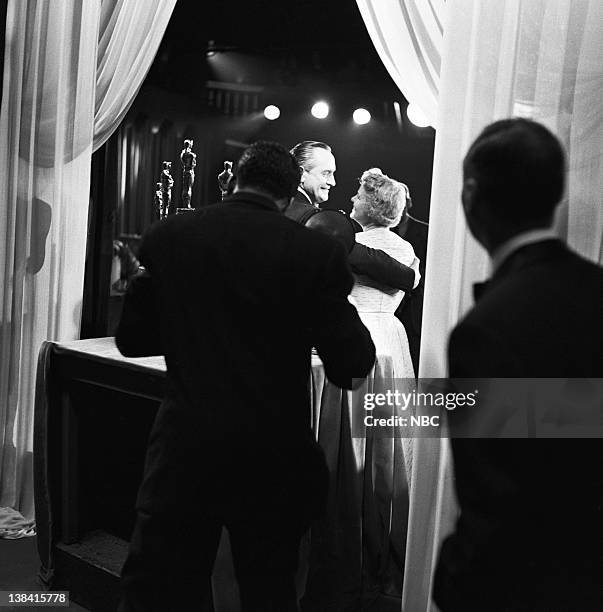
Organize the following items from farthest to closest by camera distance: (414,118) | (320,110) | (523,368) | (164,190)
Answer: (320,110) < (414,118) < (164,190) < (523,368)

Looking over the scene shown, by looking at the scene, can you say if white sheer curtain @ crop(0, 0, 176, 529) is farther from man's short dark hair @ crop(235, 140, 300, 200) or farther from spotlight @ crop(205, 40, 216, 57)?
man's short dark hair @ crop(235, 140, 300, 200)

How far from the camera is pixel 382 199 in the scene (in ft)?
8.07

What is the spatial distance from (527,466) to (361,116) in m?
2.41

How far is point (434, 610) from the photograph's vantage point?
1.74 meters

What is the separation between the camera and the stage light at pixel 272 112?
11.1ft

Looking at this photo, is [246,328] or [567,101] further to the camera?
[567,101]

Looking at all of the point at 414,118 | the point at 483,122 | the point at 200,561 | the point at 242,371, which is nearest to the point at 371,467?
the point at 200,561

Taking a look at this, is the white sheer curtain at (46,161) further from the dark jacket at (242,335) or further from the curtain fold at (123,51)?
the dark jacket at (242,335)

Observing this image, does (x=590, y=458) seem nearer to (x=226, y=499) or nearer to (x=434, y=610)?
(x=226, y=499)

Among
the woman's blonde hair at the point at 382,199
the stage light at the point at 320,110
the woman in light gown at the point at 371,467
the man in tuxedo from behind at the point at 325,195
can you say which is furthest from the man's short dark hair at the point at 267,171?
the stage light at the point at 320,110

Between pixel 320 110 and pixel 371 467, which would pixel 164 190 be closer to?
pixel 320 110

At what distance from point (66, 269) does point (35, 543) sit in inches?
39.9

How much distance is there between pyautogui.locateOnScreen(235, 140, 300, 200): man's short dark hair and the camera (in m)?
1.44

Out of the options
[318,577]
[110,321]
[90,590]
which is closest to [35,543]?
[90,590]
